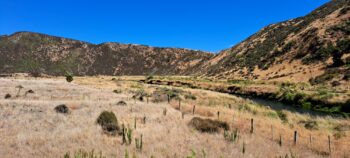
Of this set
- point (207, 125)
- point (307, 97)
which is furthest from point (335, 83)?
point (207, 125)

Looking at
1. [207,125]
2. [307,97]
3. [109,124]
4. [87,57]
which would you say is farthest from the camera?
[87,57]

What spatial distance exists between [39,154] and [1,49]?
165m

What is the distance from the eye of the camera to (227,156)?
40.9 ft

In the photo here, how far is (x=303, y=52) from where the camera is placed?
224 feet

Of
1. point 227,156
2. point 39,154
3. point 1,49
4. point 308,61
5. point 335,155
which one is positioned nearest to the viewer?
point 39,154

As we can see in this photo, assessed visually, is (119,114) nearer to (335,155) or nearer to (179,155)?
(179,155)


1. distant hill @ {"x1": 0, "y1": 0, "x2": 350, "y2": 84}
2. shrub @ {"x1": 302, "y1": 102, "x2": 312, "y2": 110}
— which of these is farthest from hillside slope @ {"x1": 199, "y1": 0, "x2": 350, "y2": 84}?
shrub @ {"x1": 302, "y1": 102, "x2": 312, "y2": 110}

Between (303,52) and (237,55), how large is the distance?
3055 centimetres

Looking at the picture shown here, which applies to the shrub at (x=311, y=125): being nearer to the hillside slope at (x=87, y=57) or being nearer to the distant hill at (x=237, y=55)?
the distant hill at (x=237, y=55)

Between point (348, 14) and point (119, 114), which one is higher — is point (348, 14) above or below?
above

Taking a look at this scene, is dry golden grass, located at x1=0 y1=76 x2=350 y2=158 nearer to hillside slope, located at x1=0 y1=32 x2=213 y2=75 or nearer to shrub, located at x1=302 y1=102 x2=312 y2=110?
shrub, located at x1=302 y1=102 x2=312 y2=110

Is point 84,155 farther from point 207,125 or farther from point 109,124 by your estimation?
point 207,125

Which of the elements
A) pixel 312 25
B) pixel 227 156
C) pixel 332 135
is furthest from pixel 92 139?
pixel 312 25

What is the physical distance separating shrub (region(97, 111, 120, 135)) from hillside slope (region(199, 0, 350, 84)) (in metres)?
37.5
